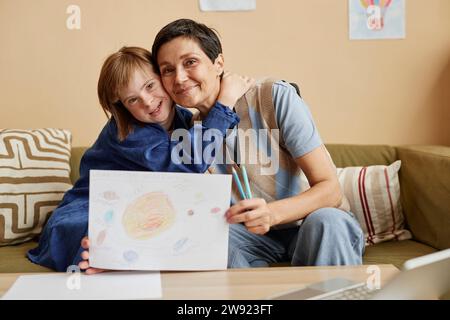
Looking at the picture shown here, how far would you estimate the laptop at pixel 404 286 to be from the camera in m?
0.78

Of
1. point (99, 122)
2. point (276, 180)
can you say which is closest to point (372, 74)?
point (276, 180)

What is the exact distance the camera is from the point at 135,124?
160 centimetres

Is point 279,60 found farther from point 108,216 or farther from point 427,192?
point 108,216

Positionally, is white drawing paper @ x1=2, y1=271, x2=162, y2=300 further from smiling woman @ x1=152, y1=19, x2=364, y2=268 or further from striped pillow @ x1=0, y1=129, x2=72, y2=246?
striped pillow @ x1=0, y1=129, x2=72, y2=246

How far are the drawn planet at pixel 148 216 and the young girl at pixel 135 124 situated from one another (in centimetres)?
38

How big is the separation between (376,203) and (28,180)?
3.80ft

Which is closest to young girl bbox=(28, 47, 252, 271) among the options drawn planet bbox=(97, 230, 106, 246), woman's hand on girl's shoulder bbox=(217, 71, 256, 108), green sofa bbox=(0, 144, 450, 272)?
woman's hand on girl's shoulder bbox=(217, 71, 256, 108)

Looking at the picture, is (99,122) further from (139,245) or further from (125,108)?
(139,245)

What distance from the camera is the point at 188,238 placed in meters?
1.12

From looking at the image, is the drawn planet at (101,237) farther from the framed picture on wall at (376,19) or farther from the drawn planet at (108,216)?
the framed picture on wall at (376,19)

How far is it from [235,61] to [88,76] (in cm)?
58

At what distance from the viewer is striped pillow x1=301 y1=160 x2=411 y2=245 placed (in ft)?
6.24

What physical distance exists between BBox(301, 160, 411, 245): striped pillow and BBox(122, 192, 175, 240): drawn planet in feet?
3.14

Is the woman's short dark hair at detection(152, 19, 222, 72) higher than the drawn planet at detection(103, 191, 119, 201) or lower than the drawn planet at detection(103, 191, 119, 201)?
higher
